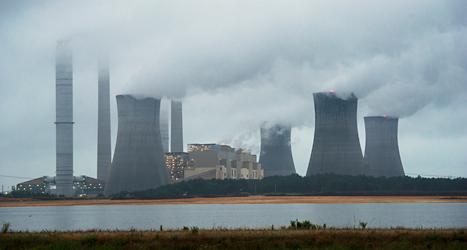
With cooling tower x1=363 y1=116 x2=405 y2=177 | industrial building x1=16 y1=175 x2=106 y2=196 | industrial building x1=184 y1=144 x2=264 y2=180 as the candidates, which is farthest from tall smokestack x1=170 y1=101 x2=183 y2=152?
cooling tower x1=363 y1=116 x2=405 y2=177

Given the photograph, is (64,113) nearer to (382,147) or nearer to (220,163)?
(220,163)

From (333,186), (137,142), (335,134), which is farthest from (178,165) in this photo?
(335,134)

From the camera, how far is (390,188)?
73.2 meters

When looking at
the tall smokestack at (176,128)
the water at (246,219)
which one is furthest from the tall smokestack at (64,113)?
the water at (246,219)

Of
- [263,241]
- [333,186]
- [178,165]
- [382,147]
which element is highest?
[382,147]

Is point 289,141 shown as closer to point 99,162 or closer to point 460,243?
point 99,162

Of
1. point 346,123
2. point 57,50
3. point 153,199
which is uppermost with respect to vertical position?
point 57,50

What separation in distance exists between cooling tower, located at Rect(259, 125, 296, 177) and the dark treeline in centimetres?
1963

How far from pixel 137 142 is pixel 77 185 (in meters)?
31.3

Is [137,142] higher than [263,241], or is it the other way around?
[137,142]

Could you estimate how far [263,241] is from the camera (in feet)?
53.9

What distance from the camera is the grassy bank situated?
16131 millimetres

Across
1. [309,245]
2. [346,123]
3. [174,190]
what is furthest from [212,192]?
[309,245]

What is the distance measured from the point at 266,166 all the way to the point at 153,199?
36.2 metres
